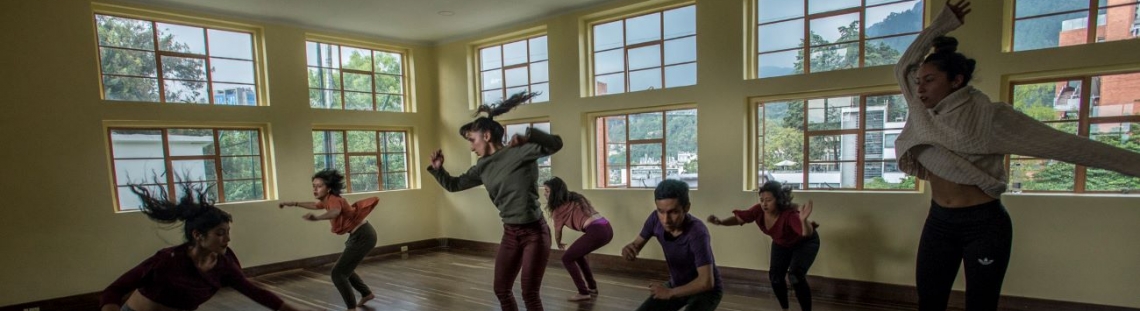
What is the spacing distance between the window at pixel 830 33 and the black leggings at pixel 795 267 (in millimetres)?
1576

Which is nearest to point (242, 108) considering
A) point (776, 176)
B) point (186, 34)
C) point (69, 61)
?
point (186, 34)

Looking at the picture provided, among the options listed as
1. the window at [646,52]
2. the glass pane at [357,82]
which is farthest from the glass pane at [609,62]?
the glass pane at [357,82]

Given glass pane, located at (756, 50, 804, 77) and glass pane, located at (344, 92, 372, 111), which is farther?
glass pane, located at (344, 92, 372, 111)

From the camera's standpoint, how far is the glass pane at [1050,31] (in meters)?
3.14

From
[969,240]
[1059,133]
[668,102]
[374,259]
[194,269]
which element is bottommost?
[374,259]

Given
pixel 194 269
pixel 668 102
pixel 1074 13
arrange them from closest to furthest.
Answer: pixel 194 269 → pixel 1074 13 → pixel 668 102

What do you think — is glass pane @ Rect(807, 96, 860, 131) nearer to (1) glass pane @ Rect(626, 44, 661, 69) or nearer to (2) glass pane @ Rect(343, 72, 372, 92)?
(1) glass pane @ Rect(626, 44, 661, 69)

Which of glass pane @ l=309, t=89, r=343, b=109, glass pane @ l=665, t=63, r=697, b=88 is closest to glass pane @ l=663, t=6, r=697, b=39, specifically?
glass pane @ l=665, t=63, r=697, b=88

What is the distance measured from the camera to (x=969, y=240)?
163 centimetres

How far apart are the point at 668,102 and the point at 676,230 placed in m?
2.53

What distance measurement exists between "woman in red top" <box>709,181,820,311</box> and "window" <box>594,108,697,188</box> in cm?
135

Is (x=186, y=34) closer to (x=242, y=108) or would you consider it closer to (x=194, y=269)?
(x=242, y=108)

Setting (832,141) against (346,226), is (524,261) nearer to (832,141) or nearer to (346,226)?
(346,226)

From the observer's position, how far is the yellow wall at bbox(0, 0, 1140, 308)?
3133mm
